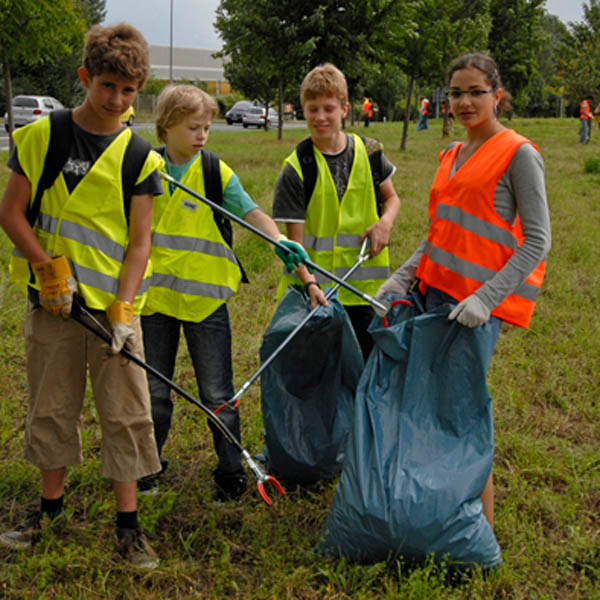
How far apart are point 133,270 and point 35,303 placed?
0.33 metres

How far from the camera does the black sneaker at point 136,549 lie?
236 centimetres

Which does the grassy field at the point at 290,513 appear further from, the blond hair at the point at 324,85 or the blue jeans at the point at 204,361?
the blond hair at the point at 324,85

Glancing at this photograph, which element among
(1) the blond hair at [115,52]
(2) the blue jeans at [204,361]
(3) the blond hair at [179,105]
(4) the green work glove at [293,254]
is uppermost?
(1) the blond hair at [115,52]

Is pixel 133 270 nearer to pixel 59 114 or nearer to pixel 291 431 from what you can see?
pixel 59 114

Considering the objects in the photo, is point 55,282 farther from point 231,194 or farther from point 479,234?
point 479,234

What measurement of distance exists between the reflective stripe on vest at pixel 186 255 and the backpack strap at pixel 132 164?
1.44 ft

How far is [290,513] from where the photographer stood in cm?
275

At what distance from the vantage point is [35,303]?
7.32 feet

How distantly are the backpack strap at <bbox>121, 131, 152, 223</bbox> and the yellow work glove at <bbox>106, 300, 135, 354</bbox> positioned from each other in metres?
0.33

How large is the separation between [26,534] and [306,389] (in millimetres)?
1160

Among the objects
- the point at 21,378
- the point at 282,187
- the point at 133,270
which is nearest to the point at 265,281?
the point at 21,378

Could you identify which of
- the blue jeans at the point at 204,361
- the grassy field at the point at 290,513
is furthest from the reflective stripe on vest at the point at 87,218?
the grassy field at the point at 290,513

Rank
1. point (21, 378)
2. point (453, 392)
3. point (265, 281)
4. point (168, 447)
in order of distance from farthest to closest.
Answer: point (265, 281) < point (21, 378) < point (168, 447) < point (453, 392)

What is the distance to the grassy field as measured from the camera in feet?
7.50
